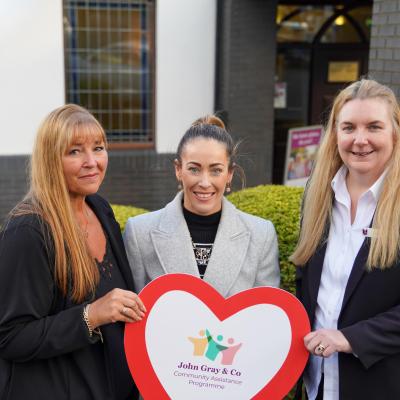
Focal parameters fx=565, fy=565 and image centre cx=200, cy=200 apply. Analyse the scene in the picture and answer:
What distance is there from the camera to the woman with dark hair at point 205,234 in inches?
91.3

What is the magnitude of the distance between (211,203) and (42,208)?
686 mm

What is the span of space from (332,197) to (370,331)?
0.56 metres

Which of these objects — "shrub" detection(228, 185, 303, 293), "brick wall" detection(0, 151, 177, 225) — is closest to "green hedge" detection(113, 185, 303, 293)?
"shrub" detection(228, 185, 303, 293)

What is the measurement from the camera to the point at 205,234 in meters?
2.42

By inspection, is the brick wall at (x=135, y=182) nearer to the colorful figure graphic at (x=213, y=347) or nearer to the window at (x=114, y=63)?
the window at (x=114, y=63)

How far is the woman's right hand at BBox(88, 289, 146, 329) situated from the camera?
2.01 m

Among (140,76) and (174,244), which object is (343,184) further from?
(140,76)

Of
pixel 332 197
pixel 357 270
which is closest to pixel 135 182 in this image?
pixel 332 197

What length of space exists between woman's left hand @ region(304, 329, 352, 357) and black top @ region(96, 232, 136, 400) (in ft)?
2.48

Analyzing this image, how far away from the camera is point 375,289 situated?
6.81 feet

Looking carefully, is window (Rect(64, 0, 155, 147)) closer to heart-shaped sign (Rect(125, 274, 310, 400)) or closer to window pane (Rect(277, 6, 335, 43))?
window pane (Rect(277, 6, 335, 43))

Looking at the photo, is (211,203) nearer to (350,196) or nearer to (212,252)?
(212,252)

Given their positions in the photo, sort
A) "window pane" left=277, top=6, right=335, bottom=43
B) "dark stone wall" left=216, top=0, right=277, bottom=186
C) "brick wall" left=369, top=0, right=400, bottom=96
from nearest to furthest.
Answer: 1. "brick wall" left=369, top=0, right=400, bottom=96
2. "dark stone wall" left=216, top=0, right=277, bottom=186
3. "window pane" left=277, top=6, right=335, bottom=43

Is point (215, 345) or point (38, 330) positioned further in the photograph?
point (215, 345)
